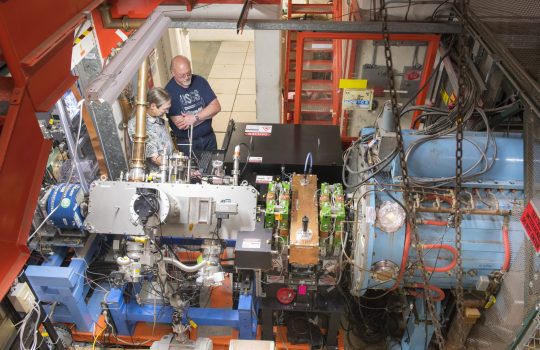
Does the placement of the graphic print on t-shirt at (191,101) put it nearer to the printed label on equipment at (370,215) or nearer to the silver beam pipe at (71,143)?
the silver beam pipe at (71,143)

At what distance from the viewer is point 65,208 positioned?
3006 millimetres

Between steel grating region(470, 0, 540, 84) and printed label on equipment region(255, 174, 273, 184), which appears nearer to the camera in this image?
steel grating region(470, 0, 540, 84)

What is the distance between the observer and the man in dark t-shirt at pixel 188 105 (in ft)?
14.0

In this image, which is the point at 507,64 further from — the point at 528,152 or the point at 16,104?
the point at 16,104

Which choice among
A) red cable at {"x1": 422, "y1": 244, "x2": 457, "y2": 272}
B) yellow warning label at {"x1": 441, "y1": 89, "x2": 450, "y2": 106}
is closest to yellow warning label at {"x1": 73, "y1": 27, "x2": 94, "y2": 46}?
red cable at {"x1": 422, "y1": 244, "x2": 457, "y2": 272}

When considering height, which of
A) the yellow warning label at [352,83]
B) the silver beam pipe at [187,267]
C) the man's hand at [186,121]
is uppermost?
the yellow warning label at [352,83]

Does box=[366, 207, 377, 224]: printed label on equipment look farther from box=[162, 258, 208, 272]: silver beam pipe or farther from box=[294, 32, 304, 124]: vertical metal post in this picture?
box=[294, 32, 304, 124]: vertical metal post

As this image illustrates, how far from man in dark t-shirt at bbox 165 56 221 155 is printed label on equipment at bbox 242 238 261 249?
1653 mm

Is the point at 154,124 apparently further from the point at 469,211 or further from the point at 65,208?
the point at 469,211

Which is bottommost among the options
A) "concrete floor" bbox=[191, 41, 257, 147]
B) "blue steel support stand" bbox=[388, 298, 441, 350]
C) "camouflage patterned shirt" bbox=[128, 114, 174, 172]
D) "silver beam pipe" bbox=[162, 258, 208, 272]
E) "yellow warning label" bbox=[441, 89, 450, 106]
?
"blue steel support stand" bbox=[388, 298, 441, 350]

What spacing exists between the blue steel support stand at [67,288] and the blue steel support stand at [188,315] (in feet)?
0.73

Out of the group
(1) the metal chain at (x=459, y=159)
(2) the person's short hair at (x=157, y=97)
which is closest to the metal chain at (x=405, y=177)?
(1) the metal chain at (x=459, y=159)

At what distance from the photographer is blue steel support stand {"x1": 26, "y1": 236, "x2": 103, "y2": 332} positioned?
2.97m

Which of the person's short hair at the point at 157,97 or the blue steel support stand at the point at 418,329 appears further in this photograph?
the person's short hair at the point at 157,97
